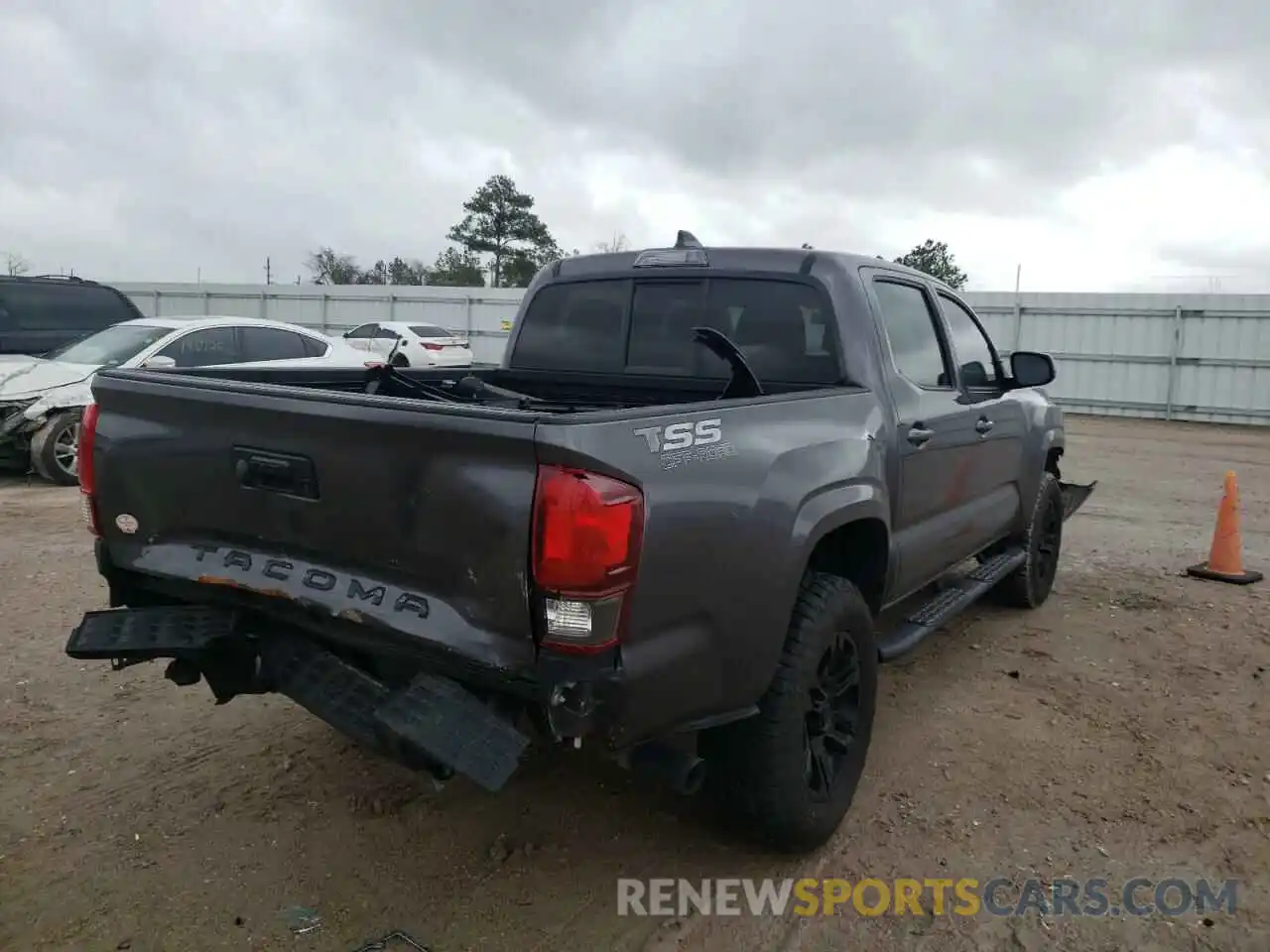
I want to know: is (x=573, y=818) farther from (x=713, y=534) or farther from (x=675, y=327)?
(x=675, y=327)

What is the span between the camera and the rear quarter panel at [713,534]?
242 cm

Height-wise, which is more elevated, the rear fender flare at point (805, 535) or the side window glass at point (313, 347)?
the side window glass at point (313, 347)

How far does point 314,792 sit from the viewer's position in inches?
141

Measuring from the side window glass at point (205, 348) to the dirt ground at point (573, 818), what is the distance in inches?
184

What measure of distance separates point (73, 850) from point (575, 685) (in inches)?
76.3

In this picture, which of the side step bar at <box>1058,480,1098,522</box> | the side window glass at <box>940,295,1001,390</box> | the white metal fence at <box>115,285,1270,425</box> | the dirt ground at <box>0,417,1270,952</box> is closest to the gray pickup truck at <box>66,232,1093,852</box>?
the dirt ground at <box>0,417,1270,952</box>

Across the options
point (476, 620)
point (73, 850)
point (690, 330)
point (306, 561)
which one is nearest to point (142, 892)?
point (73, 850)

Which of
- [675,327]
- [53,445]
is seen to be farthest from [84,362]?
[675,327]

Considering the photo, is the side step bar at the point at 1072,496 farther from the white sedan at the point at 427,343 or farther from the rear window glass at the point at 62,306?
the white sedan at the point at 427,343

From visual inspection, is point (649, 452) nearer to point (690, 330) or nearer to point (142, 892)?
point (690, 330)

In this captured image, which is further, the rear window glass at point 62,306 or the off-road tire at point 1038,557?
the rear window glass at point 62,306

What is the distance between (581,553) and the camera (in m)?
2.30

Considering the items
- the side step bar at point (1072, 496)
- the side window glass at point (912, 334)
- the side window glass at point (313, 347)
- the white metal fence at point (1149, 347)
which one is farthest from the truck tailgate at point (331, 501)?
the white metal fence at point (1149, 347)
